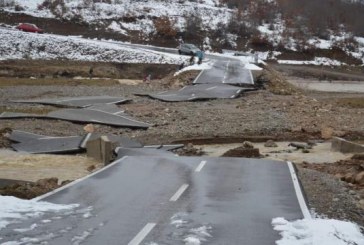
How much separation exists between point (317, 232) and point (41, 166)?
10.7 m

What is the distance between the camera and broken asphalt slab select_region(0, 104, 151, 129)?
968 inches

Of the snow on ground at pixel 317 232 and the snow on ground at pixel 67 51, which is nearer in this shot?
the snow on ground at pixel 317 232

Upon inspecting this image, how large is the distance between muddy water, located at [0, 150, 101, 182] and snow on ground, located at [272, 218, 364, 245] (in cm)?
753

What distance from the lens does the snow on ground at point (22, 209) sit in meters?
9.00

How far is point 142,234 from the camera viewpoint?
814 cm

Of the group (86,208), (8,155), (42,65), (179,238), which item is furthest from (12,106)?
(42,65)

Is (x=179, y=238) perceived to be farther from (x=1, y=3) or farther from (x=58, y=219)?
(x=1, y=3)

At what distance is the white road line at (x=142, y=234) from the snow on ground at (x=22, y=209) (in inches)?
62.3

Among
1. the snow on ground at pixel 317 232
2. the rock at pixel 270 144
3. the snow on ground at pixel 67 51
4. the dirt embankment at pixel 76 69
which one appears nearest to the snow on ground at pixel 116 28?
the snow on ground at pixel 67 51

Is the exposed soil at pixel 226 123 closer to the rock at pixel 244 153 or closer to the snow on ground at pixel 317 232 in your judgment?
the rock at pixel 244 153

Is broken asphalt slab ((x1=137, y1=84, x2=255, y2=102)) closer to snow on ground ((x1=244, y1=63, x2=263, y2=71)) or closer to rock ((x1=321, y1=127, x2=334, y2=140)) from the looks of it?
snow on ground ((x1=244, y1=63, x2=263, y2=71))

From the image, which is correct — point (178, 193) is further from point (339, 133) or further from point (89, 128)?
point (339, 133)

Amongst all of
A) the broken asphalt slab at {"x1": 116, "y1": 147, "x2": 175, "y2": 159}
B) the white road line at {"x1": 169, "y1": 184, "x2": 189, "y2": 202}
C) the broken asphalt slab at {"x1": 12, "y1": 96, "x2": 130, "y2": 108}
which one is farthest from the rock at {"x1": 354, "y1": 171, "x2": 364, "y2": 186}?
the broken asphalt slab at {"x1": 12, "y1": 96, "x2": 130, "y2": 108}

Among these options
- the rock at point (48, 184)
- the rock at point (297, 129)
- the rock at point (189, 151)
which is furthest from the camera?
the rock at point (297, 129)
